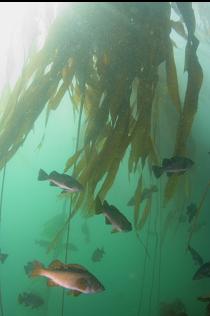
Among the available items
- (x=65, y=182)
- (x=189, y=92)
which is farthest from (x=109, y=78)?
(x=65, y=182)

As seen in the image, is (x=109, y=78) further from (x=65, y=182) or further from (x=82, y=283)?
(x=82, y=283)

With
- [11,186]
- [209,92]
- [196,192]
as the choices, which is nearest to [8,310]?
[11,186]

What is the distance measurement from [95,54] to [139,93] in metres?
0.53

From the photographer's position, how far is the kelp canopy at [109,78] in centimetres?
288

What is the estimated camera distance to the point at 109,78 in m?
2.98

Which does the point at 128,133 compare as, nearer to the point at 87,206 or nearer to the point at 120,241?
the point at 87,206

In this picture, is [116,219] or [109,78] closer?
[109,78]

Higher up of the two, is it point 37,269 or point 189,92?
point 189,92

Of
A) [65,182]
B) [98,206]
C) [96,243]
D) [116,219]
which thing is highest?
[65,182]

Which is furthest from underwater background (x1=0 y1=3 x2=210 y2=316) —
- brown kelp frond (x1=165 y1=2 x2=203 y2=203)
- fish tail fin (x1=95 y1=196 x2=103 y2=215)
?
fish tail fin (x1=95 y1=196 x2=103 y2=215)

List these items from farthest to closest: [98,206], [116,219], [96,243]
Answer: [96,243]
[116,219]
[98,206]

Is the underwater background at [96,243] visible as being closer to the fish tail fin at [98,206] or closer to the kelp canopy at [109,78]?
the kelp canopy at [109,78]

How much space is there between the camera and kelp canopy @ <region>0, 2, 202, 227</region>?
2.88m

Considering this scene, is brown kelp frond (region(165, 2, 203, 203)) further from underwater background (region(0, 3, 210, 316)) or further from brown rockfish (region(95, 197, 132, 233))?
underwater background (region(0, 3, 210, 316))
